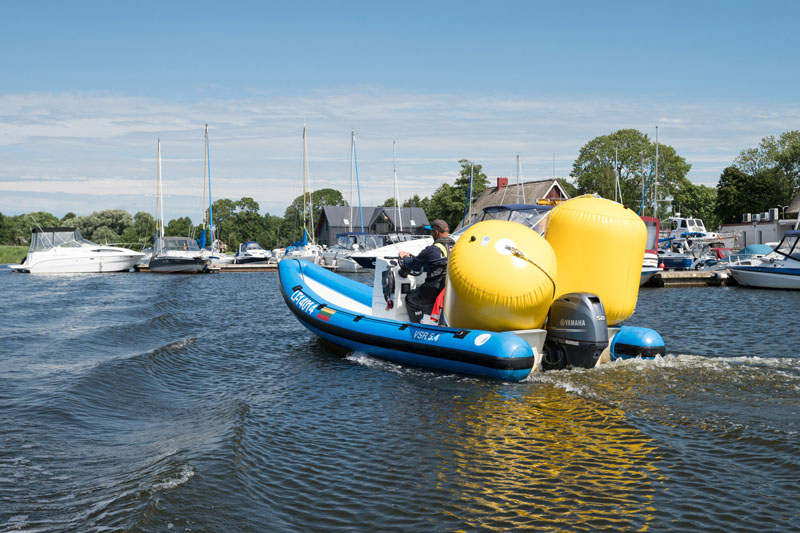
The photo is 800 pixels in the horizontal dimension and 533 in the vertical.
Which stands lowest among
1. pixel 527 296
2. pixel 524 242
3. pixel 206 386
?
pixel 206 386

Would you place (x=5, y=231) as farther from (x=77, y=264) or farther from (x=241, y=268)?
(x=241, y=268)

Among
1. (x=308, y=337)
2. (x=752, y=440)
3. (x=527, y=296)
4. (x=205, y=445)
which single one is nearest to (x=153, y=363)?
(x=308, y=337)

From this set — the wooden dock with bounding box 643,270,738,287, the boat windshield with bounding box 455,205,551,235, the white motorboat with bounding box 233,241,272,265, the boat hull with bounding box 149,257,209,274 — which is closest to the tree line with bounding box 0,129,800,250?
the white motorboat with bounding box 233,241,272,265

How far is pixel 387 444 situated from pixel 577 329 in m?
2.92

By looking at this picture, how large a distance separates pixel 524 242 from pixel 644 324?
25.1 ft

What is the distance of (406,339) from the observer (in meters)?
8.38

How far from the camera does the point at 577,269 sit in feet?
25.3

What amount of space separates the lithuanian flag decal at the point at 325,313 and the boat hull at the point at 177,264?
26182 mm

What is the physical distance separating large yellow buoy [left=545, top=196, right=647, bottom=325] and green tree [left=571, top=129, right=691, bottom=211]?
49.3 meters

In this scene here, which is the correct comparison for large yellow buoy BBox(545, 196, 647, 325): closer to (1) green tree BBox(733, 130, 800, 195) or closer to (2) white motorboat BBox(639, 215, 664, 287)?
(2) white motorboat BBox(639, 215, 664, 287)

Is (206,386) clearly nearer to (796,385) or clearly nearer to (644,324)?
(796,385)

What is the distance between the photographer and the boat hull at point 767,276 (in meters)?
22.8

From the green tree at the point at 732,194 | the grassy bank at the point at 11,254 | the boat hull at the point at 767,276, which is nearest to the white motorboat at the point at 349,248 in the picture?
the boat hull at the point at 767,276

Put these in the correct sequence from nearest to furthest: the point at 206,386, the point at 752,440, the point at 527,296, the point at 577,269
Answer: the point at 752,440 < the point at 527,296 < the point at 577,269 < the point at 206,386
